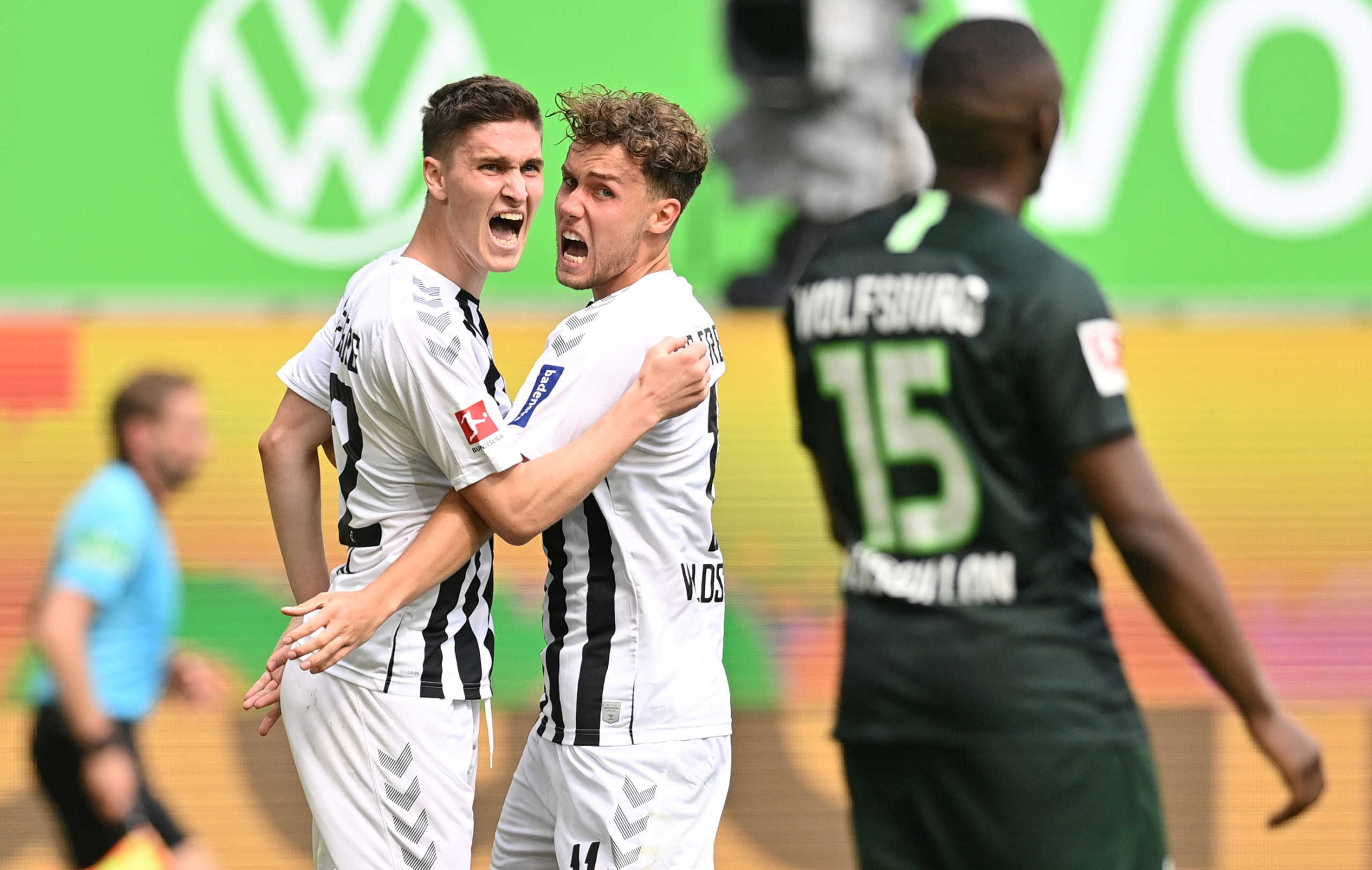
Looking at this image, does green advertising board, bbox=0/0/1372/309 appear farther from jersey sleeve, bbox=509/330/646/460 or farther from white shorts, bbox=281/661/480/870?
white shorts, bbox=281/661/480/870

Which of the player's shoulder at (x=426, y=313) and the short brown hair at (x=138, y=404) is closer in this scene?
the player's shoulder at (x=426, y=313)

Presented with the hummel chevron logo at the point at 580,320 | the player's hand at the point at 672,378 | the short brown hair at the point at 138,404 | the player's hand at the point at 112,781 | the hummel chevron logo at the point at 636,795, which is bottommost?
the player's hand at the point at 112,781

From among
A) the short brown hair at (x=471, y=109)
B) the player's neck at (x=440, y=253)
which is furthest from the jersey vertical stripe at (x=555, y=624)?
the short brown hair at (x=471, y=109)

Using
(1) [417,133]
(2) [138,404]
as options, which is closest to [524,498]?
(2) [138,404]

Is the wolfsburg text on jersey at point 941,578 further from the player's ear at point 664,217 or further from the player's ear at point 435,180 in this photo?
the player's ear at point 435,180

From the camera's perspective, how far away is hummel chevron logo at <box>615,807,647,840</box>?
2996 millimetres

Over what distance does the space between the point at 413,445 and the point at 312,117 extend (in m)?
2.47

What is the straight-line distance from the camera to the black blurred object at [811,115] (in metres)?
5.09

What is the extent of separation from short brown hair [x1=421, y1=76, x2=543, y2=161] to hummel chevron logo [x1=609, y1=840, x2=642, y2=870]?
4.91 feet

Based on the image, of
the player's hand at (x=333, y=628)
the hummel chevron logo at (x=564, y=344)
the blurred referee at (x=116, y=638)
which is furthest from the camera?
the blurred referee at (x=116, y=638)

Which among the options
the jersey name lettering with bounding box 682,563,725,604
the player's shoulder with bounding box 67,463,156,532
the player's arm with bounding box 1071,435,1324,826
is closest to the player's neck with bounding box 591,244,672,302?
the jersey name lettering with bounding box 682,563,725,604

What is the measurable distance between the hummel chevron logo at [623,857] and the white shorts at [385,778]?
333 millimetres

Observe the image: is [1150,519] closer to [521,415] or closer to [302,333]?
[521,415]

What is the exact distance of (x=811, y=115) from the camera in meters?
5.10
